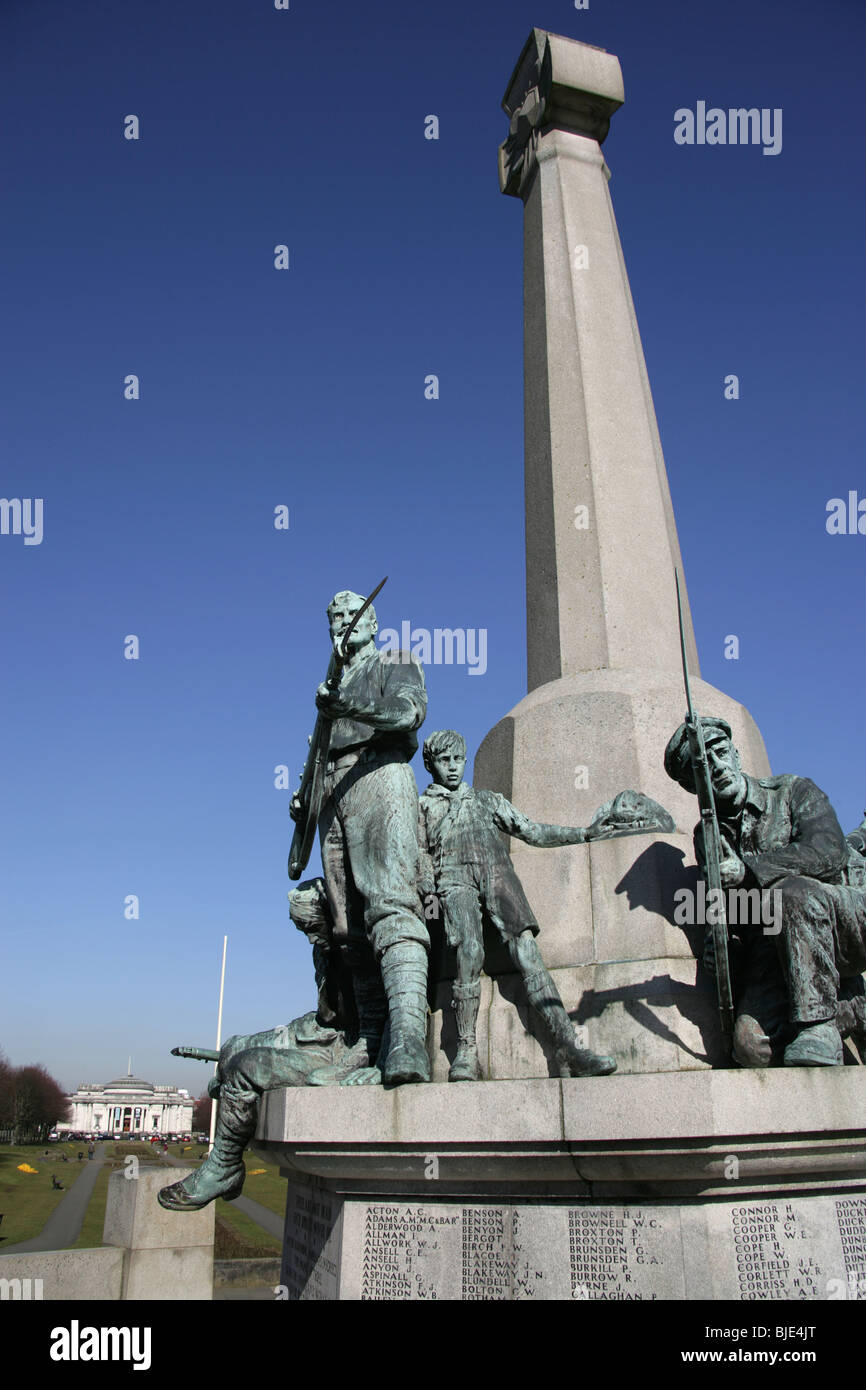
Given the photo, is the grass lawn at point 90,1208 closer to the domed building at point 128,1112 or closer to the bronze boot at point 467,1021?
the bronze boot at point 467,1021

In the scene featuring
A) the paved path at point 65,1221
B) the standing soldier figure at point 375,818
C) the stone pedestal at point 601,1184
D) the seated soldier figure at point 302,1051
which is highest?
the standing soldier figure at point 375,818

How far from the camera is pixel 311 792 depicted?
648cm

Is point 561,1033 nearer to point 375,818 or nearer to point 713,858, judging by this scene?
point 713,858

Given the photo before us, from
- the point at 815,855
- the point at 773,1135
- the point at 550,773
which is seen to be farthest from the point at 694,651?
the point at 773,1135

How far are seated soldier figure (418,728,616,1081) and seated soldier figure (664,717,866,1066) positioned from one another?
84cm

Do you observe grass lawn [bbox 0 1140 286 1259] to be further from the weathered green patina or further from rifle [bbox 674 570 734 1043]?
rifle [bbox 674 570 734 1043]

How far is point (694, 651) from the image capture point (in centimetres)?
790

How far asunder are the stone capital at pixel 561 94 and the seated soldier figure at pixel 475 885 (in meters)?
7.05

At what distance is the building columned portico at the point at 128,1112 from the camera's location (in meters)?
165

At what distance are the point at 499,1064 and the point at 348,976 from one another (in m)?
1.33

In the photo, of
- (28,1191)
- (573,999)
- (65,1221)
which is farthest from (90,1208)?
(573,999)

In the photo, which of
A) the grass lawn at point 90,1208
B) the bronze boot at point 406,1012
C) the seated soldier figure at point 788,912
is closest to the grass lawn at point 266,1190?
the grass lawn at point 90,1208

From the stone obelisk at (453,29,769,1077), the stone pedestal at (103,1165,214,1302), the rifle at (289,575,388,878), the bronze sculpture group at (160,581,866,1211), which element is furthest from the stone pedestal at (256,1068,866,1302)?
the stone pedestal at (103,1165,214,1302)
